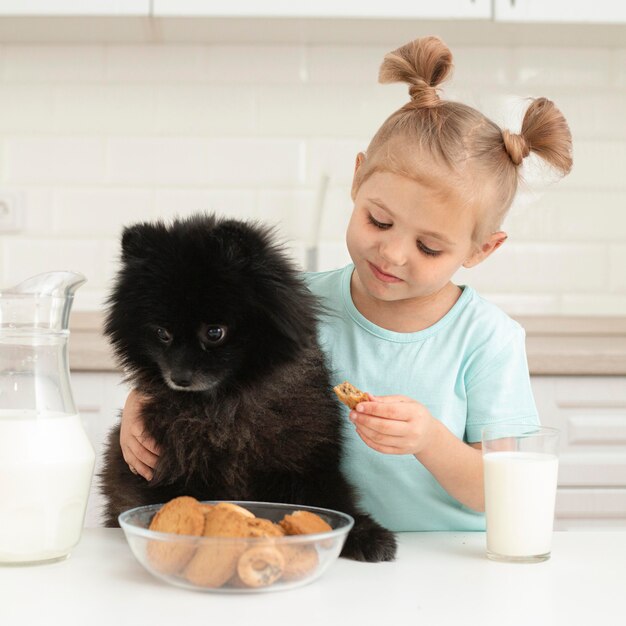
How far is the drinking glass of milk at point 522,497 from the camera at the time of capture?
0.92 metres

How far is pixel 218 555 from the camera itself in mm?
750

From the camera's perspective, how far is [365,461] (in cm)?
140

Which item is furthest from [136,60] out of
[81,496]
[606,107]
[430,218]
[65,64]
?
[81,496]

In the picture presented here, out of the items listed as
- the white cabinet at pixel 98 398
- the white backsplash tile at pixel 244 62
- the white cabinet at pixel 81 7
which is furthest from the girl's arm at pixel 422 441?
the white backsplash tile at pixel 244 62

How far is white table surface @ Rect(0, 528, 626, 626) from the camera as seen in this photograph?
72cm

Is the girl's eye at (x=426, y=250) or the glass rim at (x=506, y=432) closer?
the glass rim at (x=506, y=432)

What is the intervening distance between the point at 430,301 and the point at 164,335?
1.79 ft

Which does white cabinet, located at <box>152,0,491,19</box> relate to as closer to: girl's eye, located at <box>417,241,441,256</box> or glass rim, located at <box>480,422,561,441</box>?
girl's eye, located at <box>417,241,441,256</box>

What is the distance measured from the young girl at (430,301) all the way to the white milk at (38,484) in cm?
22

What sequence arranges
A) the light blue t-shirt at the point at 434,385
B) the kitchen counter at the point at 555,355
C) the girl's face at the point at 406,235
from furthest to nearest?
1. the kitchen counter at the point at 555,355
2. the light blue t-shirt at the point at 434,385
3. the girl's face at the point at 406,235

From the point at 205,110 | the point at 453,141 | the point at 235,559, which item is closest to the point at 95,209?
the point at 205,110

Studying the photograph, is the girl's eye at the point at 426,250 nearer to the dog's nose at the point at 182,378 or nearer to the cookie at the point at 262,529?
the dog's nose at the point at 182,378

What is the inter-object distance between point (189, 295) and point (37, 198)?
74.1 inches

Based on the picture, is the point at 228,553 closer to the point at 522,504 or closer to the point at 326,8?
the point at 522,504
